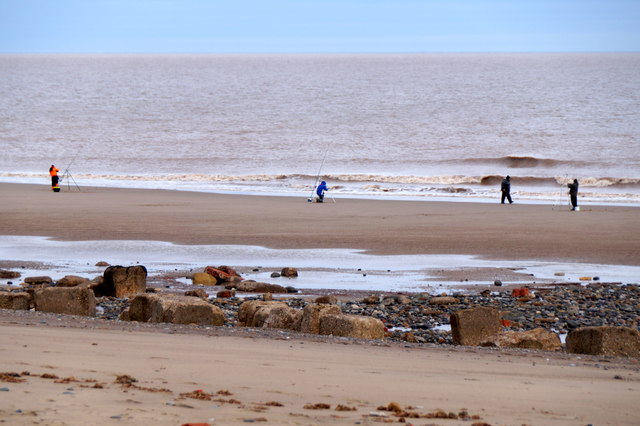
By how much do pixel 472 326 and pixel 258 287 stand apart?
4.35 metres

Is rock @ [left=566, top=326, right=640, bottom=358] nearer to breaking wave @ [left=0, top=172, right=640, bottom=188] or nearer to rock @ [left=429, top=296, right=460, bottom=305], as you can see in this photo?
rock @ [left=429, top=296, right=460, bottom=305]

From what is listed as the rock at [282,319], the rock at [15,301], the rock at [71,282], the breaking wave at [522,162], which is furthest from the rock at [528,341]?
the breaking wave at [522,162]

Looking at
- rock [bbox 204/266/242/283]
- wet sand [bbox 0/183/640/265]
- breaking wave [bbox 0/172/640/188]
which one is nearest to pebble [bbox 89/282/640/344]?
rock [bbox 204/266/242/283]

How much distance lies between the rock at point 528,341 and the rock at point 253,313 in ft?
6.95

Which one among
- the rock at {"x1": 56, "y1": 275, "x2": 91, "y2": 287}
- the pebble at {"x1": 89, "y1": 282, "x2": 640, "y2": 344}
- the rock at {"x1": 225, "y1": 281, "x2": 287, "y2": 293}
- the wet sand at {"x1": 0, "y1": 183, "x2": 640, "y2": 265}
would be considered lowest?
the pebble at {"x1": 89, "y1": 282, "x2": 640, "y2": 344}

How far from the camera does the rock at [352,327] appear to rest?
8.52 metres

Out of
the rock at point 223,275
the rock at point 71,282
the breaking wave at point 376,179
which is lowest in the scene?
the rock at point 71,282

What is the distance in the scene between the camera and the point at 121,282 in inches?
463

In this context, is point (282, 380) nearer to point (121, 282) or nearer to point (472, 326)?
point (472, 326)

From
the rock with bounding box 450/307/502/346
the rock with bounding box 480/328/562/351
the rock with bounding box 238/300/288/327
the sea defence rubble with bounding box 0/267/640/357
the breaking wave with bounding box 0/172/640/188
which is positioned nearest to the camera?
the rock with bounding box 480/328/562/351

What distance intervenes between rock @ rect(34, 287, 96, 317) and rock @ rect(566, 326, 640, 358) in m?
5.02

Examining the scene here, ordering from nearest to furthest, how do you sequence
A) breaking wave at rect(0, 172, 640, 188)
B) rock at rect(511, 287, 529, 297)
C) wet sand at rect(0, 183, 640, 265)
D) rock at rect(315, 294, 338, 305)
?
rock at rect(315, 294, 338, 305)
rock at rect(511, 287, 529, 297)
wet sand at rect(0, 183, 640, 265)
breaking wave at rect(0, 172, 640, 188)

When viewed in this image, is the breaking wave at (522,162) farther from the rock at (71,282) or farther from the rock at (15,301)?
the rock at (15,301)

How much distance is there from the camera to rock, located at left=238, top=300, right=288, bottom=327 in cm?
929
